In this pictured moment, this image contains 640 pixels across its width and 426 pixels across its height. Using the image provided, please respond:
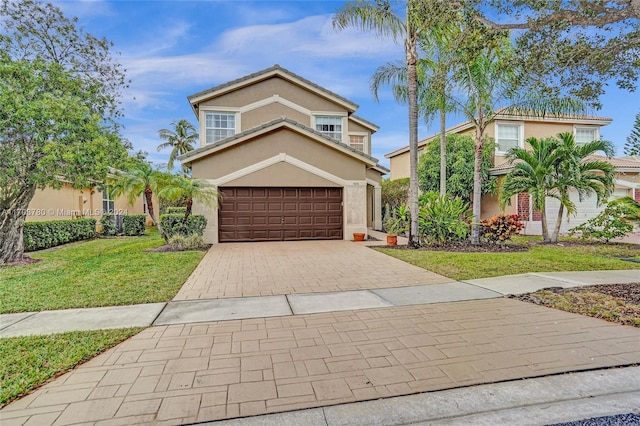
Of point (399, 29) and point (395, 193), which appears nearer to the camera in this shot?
point (399, 29)

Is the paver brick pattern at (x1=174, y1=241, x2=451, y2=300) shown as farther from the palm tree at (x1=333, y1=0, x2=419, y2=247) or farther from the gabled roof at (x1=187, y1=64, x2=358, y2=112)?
the gabled roof at (x1=187, y1=64, x2=358, y2=112)

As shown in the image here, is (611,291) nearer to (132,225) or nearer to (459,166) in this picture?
(459,166)

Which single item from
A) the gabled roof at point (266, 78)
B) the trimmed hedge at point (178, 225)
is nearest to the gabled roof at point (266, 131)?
the trimmed hedge at point (178, 225)

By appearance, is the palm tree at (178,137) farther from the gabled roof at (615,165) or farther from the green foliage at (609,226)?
the green foliage at (609,226)

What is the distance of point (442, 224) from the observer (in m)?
13.6

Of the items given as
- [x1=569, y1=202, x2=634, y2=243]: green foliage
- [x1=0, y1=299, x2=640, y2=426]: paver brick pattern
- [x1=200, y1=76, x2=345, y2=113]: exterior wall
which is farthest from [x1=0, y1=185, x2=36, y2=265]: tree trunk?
[x1=569, y1=202, x2=634, y2=243]: green foliage

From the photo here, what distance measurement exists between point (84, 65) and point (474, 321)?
16.2 meters

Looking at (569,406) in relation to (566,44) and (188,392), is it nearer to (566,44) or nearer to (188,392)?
(188,392)

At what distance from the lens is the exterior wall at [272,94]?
1877 cm

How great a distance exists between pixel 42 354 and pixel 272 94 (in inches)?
680

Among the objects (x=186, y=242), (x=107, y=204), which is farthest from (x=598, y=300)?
(x=107, y=204)

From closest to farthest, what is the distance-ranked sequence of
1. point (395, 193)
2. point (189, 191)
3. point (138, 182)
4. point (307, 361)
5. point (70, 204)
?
point (307, 361), point (138, 182), point (189, 191), point (70, 204), point (395, 193)

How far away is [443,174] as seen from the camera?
17.3m

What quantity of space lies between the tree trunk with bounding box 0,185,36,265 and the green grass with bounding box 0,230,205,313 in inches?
33.0
